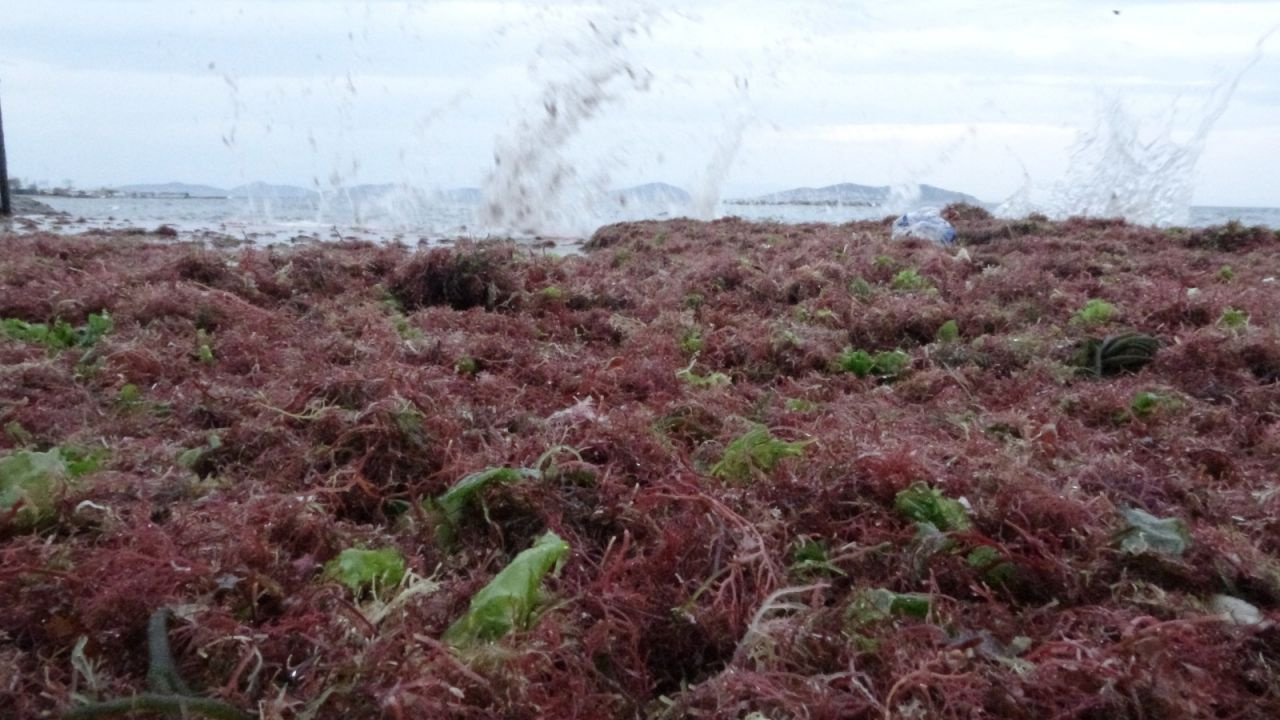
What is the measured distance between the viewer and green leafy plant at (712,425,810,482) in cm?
260

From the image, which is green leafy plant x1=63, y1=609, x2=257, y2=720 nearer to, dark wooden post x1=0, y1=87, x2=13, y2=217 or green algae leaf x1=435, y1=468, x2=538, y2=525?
green algae leaf x1=435, y1=468, x2=538, y2=525

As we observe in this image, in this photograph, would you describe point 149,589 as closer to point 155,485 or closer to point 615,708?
point 155,485

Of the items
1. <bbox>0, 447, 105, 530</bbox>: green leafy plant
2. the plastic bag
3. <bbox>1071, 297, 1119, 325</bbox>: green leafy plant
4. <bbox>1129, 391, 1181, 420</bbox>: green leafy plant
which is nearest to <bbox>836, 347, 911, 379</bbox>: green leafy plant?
<bbox>1129, 391, 1181, 420</bbox>: green leafy plant

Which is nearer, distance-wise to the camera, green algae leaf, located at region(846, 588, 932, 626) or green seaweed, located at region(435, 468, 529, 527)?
green algae leaf, located at region(846, 588, 932, 626)

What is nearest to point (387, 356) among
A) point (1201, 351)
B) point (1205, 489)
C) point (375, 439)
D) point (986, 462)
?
point (375, 439)

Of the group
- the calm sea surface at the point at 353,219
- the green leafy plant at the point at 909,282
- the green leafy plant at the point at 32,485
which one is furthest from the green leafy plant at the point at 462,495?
the calm sea surface at the point at 353,219

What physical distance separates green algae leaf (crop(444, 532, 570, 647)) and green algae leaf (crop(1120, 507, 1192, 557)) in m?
1.30

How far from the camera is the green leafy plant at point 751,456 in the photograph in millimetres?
2600

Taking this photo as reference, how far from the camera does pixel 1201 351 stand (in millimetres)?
4051

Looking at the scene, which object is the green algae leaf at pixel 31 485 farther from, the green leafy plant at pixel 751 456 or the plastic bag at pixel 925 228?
the plastic bag at pixel 925 228

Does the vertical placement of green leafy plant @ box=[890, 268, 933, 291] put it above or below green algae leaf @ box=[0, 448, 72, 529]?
above

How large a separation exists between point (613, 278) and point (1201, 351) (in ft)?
13.0

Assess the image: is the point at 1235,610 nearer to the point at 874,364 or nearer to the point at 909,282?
the point at 874,364

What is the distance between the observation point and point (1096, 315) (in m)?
5.12
